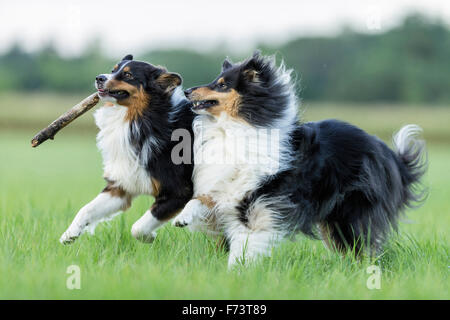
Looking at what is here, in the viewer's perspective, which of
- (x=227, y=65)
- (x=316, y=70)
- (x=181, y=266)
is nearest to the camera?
(x=181, y=266)

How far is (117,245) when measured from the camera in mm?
4535

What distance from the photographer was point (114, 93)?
173 inches

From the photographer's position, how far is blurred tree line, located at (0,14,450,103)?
2895cm

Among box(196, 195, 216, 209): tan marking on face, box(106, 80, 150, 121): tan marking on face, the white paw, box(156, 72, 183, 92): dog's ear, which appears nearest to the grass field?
the white paw

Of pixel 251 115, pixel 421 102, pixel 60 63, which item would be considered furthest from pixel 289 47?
pixel 251 115

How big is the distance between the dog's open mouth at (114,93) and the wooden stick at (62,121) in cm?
24

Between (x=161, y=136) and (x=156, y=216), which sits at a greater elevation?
(x=161, y=136)

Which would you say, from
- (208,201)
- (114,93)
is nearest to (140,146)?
(114,93)

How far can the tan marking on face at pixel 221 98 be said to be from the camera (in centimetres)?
430

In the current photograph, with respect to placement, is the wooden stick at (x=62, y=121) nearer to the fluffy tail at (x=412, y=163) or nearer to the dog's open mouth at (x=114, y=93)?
the dog's open mouth at (x=114, y=93)

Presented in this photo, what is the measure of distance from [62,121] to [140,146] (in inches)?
29.5

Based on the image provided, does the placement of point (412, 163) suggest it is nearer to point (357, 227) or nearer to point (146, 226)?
point (357, 227)

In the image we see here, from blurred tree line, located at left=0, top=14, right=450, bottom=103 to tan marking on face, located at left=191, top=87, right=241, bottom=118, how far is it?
2312 cm

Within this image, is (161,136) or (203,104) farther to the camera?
(161,136)
